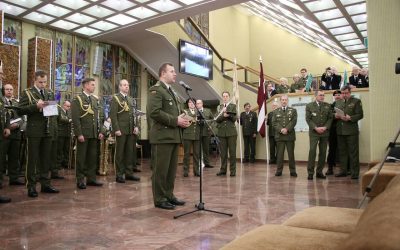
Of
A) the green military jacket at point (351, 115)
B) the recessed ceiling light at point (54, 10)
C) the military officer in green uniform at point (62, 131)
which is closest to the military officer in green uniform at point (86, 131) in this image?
the military officer in green uniform at point (62, 131)

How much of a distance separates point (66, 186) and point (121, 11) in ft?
17.3

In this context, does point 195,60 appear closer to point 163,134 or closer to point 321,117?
point 321,117

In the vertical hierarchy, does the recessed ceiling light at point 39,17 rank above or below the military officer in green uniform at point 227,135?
above

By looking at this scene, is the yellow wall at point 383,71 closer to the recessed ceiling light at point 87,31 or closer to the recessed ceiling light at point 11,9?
the recessed ceiling light at point 11,9

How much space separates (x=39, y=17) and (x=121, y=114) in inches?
208

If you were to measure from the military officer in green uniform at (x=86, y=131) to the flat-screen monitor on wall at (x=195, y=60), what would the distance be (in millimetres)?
6103

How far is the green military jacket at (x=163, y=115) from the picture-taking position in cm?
377

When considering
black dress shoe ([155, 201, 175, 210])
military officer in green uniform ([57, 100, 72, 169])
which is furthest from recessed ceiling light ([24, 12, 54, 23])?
black dress shoe ([155, 201, 175, 210])

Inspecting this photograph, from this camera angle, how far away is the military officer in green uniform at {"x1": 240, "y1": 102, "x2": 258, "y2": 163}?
9.72m

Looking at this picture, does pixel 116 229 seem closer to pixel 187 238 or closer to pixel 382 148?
pixel 187 238

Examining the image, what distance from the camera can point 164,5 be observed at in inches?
350

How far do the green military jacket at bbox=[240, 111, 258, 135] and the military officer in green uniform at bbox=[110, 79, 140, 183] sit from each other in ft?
14.0

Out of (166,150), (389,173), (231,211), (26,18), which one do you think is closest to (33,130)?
(166,150)

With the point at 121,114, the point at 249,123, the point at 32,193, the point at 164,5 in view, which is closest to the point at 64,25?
the point at 164,5
